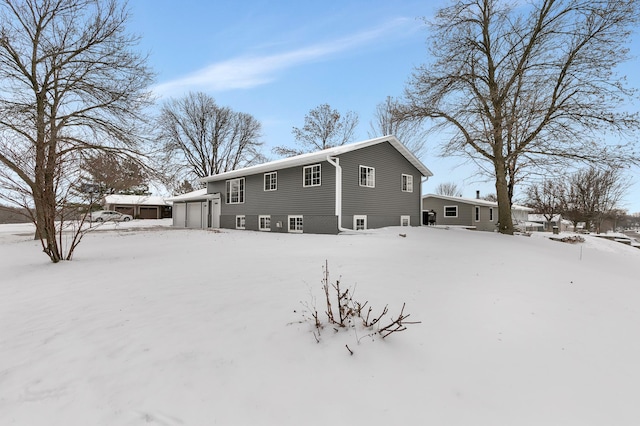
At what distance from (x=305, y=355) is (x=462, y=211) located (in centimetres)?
2859

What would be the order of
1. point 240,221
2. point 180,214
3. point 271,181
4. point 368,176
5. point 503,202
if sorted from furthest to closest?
point 180,214
point 240,221
point 271,181
point 368,176
point 503,202

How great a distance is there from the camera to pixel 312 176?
50.2 ft

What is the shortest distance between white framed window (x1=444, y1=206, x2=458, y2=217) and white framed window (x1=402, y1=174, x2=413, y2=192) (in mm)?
12211

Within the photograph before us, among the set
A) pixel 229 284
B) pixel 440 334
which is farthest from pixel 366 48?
pixel 440 334

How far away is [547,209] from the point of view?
3691 cm

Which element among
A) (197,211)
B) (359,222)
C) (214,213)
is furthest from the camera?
(197,211)

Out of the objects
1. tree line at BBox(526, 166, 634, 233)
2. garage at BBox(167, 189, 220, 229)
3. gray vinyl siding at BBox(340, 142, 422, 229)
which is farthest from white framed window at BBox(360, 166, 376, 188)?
tree line at BBox(526, 166, 634, 233)

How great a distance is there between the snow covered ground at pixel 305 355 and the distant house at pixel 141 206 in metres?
36.1

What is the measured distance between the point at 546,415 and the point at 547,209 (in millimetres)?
44273

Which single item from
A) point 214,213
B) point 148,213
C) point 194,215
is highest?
point 148,213

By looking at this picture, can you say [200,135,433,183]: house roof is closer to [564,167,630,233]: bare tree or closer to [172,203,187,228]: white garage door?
[172,203,187,228]: white garage door

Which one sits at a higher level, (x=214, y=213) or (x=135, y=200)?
(x=135, y=200)

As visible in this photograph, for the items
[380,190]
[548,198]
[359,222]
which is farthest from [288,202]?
[548,198]

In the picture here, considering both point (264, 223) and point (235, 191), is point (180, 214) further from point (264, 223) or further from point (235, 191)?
point (264, 223)
